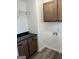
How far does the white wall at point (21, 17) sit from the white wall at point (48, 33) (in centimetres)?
58

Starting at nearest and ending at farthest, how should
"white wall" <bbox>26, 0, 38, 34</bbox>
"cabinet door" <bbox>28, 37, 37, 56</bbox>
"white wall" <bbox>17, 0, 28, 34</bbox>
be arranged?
"cabinet door" <bbox>28, 37, 37, 56</bbox>
"white wall" <bbox>17, 0, 28, 34</bbox>
"white wall" <bbox>26, 0, 38, 34</bbox>

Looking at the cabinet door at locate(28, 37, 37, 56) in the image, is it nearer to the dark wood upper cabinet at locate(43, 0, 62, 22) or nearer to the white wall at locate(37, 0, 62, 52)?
the white wall at locate(37, 0, 62, 52)

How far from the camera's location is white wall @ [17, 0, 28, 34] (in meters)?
3.32

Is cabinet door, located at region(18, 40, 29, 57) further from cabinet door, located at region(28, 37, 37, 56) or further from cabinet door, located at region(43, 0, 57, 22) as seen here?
cabinet door, located at region(43, 0, 57, 22)

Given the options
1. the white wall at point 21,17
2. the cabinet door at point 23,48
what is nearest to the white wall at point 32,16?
the white wall at point 21,17

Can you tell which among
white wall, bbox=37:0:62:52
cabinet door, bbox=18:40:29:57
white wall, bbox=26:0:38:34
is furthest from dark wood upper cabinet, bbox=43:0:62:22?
cabinet door, bbox=18:40:29:57

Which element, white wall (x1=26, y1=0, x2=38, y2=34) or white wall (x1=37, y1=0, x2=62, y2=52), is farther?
white wall (x1=37, y1=0, x2=62, y2=52)

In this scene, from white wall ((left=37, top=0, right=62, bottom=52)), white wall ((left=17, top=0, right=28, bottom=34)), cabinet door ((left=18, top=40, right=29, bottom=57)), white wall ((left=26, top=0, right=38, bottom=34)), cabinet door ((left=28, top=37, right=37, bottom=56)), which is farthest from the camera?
white wall ((left=37, top=0, right=62, bottom=52))

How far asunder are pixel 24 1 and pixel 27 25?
1001 millimetres

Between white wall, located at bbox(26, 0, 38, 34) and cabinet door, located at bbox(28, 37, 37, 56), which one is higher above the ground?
white wall, located at bbox(26, 0, 38, 34)

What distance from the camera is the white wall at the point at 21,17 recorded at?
10.9ft

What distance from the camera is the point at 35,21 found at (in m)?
3.63
